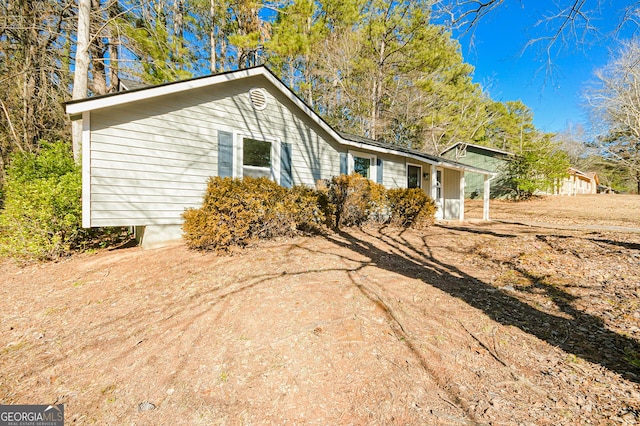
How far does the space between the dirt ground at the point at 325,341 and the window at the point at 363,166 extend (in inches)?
231

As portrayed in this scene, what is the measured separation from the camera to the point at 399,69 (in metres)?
16.9

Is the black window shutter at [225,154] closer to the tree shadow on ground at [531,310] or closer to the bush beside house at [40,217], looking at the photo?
the bush beside house at [40,217]

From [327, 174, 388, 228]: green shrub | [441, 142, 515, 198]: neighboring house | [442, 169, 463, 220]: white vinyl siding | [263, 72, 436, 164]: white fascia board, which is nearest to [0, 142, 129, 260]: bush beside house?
[263, 72, 436, 164]: white fascia board

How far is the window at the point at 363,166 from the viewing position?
34.3 ft

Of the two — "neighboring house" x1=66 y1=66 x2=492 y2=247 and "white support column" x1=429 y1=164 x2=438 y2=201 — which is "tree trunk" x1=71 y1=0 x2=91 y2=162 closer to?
"neighboring house" x1=66 y1=66 x2=492 y2=247

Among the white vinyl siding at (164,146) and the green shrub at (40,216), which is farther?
the white vinyl siding at (164,146)

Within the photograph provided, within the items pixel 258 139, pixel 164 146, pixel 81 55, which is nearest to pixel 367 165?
pixel 258 139

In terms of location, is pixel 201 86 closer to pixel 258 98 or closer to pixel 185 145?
pixel 185 145

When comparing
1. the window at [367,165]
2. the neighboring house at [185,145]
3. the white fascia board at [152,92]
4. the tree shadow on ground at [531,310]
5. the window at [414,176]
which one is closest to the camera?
the tree shadow on ground at [531,310]

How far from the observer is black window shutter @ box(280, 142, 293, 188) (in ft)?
27.4

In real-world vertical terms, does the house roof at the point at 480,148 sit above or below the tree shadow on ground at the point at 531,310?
above

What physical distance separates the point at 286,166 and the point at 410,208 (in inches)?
160

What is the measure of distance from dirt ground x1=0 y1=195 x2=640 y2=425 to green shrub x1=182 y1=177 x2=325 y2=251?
419 millimetres

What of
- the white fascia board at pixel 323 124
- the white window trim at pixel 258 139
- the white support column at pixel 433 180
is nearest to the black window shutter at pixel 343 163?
the white fascia board at pixel 323 124
